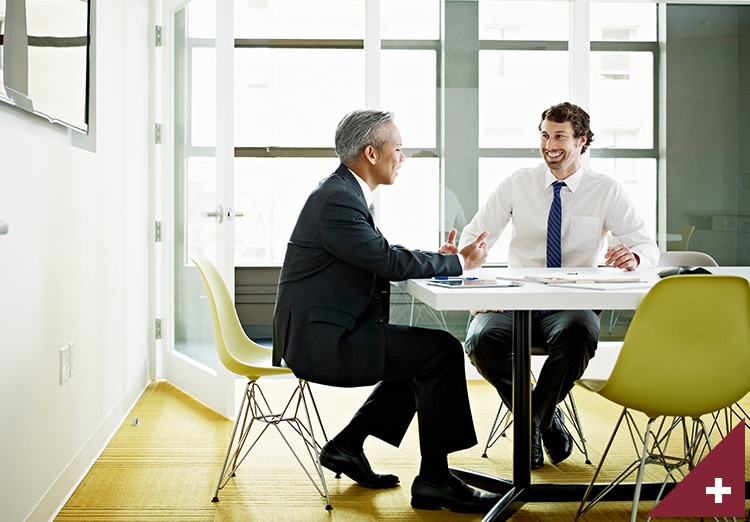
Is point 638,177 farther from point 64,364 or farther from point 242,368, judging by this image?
point 64,364

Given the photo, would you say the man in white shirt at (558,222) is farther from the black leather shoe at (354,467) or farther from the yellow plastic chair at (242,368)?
the yellow plastic chair at (242,368)

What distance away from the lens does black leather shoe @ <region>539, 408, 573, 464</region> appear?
3.19m

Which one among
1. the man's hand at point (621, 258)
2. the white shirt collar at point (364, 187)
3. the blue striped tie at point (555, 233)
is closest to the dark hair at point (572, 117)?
the blue striped tie at point (555, 233)

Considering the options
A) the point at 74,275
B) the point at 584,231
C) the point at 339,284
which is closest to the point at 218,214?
the point at 74,275

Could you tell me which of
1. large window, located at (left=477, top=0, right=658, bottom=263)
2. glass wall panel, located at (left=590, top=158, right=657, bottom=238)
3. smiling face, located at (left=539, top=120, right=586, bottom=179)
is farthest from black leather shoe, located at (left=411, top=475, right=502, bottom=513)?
glass wall panel, located at (left=590, top=158, right=657, bottom=238)

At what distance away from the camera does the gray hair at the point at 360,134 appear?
2.78m

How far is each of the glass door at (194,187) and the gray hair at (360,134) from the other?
1.24 meters

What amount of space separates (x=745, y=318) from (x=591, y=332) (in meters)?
0.74

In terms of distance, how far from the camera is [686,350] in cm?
220

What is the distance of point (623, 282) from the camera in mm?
2467

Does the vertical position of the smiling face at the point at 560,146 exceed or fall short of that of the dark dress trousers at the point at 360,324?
it exceeds it

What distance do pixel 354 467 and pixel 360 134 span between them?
1181 millimetres

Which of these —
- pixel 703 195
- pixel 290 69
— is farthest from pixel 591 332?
pixel 290 69

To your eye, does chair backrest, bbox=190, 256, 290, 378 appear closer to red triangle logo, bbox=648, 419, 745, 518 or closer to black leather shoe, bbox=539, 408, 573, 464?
black leather shoe, bbox=539, 408, 573, 464
